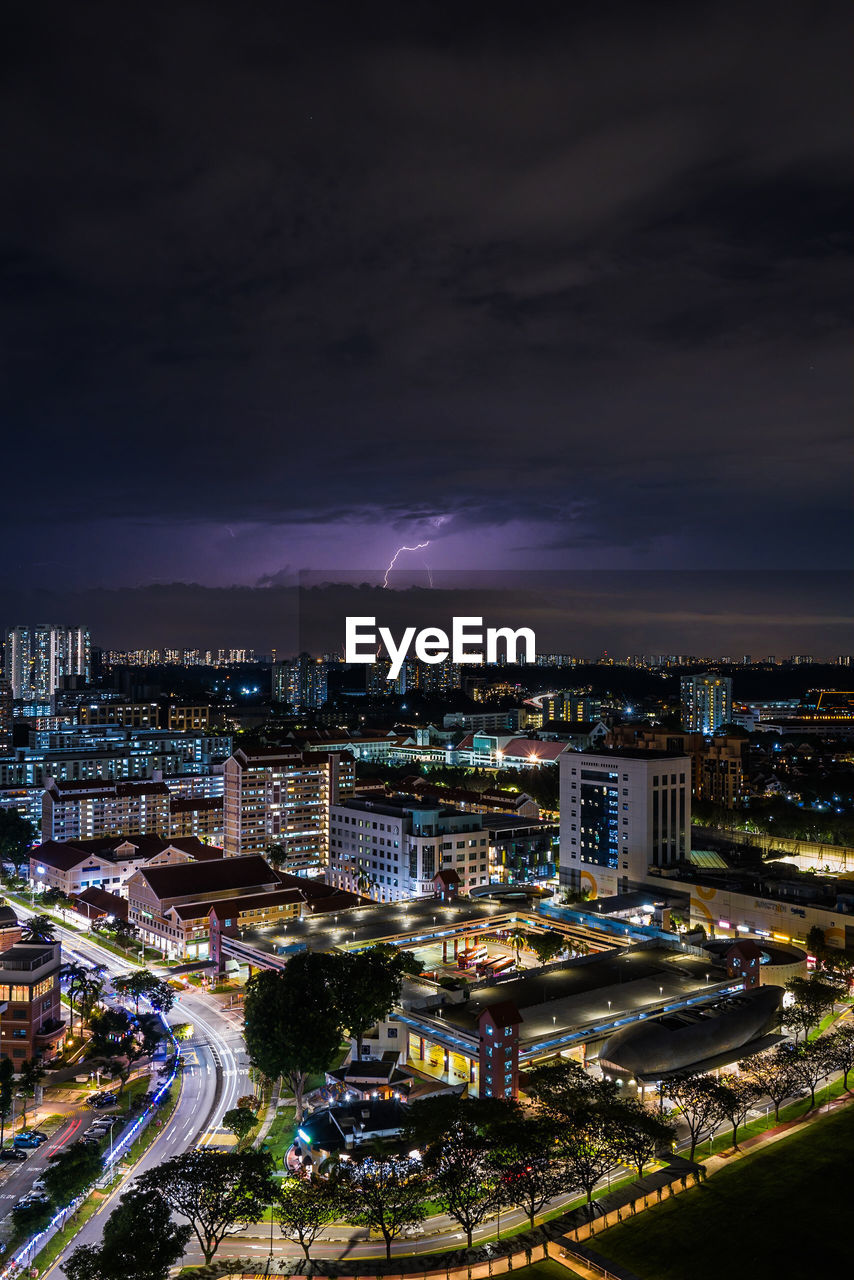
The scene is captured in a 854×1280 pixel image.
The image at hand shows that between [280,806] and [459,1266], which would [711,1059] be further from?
[280,806]

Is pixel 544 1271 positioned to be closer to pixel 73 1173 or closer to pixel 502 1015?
pixel 502 1015

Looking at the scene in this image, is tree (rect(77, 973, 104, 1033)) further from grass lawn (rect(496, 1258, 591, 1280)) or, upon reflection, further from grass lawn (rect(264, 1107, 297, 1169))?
grass lawn (rect(496, 1258, 591, 1280))

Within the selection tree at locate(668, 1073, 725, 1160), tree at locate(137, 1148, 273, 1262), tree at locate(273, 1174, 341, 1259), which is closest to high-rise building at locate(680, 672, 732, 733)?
tree at locate(668, 1073, 725, 1160)

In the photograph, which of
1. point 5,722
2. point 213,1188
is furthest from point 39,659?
point 213,1188

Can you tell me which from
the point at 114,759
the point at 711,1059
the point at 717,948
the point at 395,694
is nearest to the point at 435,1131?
the point at 711,1059

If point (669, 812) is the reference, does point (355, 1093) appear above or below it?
below
